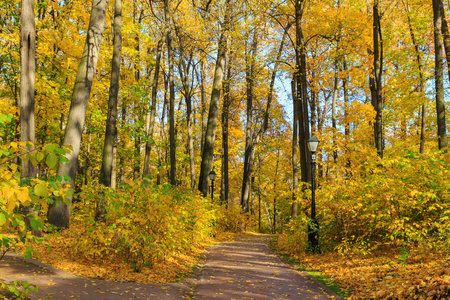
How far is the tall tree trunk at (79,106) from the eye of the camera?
8633 mm

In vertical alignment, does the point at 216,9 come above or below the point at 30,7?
above

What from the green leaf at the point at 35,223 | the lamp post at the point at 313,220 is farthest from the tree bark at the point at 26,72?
the lamp post at the point at 313,220

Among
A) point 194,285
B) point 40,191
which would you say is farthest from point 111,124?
point 40,191

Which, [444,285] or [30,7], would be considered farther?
[30,7]

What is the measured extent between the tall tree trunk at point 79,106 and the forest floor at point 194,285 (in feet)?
7.71

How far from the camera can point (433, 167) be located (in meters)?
8.68

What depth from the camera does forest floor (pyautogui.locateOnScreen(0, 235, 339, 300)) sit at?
5234mm

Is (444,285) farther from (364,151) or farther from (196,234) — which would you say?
(364,151)

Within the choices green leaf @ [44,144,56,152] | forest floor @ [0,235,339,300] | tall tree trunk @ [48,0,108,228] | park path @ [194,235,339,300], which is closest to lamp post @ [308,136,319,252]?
park path @ [194,235,339,300]

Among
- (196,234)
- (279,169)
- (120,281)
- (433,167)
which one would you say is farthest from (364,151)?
(279,169)

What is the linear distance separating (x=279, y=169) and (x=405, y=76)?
60.3 ft

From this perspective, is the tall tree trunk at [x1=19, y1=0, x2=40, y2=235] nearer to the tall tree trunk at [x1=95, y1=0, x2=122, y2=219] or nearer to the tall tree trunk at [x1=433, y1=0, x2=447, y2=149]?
the tall tree trunk at [x1=95, y1=0, x2=122, y2=219]

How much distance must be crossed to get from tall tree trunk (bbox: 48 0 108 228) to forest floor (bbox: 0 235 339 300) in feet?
7.71

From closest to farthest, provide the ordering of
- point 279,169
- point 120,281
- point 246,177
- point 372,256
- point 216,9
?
point 120,281
point 372,256
point 216,9
point 246,177
point 279,169
